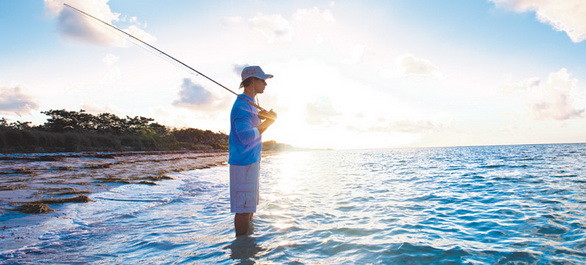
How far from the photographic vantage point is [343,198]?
9516 mm

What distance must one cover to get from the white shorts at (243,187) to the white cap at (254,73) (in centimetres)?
145

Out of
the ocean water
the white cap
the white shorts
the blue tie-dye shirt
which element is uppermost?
the white cap

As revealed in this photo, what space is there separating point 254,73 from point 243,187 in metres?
1.88

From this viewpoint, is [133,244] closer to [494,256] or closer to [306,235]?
[306,235]

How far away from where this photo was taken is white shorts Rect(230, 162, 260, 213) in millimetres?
4520

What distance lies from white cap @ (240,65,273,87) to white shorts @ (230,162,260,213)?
4.77ft

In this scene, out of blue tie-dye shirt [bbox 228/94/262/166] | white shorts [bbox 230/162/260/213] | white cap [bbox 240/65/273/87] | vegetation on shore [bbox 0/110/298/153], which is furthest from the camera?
vegetation on shore [bbox 0/110/298/153]

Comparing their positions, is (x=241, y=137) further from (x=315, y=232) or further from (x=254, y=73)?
(x=315, y=232)

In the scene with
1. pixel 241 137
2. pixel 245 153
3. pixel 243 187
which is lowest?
pixel 243 187

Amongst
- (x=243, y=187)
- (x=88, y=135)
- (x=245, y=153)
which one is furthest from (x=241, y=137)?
(x=88, y=135)

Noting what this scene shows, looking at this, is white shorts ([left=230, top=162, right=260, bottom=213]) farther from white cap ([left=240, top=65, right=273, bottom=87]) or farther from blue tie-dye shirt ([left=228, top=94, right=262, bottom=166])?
white cap ([left=240, top=65, right=273, bottom=87])

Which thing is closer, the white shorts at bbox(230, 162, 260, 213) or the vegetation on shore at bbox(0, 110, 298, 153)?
the white shorts at bbox(230, 162, 260, 213)

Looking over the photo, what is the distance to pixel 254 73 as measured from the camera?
4.77 metres

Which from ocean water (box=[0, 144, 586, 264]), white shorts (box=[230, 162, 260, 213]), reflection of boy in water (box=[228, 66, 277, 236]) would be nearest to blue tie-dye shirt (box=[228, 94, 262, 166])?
reflection of boy in water (box=[228, 66, 277, 236])
